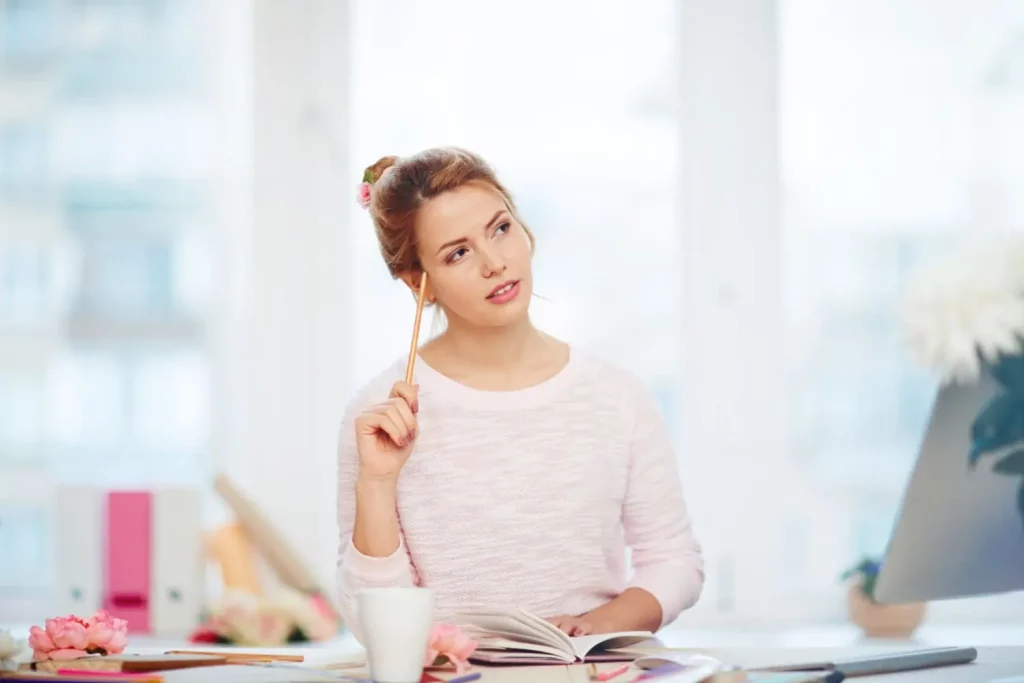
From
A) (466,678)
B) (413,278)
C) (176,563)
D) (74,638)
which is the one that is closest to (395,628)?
(466,678)

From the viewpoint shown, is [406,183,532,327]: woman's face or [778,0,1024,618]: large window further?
[778,0,1024,618]: large window

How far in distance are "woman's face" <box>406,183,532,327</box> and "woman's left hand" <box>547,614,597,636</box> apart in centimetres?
35

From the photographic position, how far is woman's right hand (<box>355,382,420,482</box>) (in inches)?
51.7

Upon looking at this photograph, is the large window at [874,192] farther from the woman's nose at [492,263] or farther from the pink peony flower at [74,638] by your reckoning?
the pink peony flower at [74,638]

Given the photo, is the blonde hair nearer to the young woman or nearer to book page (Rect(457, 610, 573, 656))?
the young woman

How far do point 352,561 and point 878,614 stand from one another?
3.43ft

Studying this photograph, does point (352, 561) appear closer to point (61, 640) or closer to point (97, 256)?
point (61, 640)

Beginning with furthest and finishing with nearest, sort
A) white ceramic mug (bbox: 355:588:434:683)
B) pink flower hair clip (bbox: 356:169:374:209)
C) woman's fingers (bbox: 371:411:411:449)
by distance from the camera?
pink flower hair clip (bbox: 356:169:374:209)
woman's fingers (bbox: 371:411:411:449)
white ceramic mug (bbox: 355:588:434:683)

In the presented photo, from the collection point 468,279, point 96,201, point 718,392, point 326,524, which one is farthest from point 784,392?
point 96,201

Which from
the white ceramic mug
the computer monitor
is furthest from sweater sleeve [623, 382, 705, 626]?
the white ceramic mug

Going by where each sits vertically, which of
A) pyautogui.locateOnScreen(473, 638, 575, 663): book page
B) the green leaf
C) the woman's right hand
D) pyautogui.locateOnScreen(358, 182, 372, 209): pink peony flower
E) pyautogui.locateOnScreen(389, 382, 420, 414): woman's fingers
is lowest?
pyautogui.locateOnScreen(473, 638, 575, 663): book page

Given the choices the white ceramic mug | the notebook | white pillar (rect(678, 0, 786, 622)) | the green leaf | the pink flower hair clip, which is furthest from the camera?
white pillar (rect(678, 0, 786, 622))

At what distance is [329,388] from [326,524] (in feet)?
0.84

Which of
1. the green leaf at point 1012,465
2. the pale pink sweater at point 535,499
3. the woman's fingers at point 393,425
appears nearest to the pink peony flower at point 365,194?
the pale pink sweater at point 535,499
